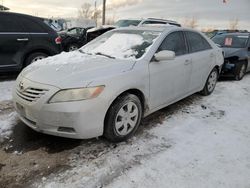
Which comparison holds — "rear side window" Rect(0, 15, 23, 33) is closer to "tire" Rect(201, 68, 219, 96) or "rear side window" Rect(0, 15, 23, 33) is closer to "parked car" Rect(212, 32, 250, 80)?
"tire" Rect(201, 68, 219, 96)

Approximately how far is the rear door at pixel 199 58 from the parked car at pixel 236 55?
7.20 ft

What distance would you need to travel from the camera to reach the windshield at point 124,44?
4.11 m

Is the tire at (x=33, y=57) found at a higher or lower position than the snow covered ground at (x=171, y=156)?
higher

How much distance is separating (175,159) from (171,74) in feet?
5.03

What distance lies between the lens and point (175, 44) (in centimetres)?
466

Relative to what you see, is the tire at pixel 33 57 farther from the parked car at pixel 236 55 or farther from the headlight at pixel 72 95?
the parked car at pixel 236 55

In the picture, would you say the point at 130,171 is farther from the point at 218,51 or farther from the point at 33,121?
the point at 218,51

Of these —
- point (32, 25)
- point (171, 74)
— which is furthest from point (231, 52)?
point (32, 25)

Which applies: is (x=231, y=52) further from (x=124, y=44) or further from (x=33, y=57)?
(x=33, y=57)

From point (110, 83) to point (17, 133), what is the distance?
163 centimetres

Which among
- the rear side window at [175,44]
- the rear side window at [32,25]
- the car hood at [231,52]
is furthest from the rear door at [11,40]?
the car hood at [231,52]

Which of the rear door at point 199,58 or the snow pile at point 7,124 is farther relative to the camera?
the rear door at point 199,58

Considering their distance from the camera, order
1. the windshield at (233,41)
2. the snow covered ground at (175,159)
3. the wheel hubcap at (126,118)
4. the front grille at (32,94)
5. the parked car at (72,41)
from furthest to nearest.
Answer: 1. the parked car at (72,41)
2. the windshield at (233,41)
3. the wheel hubcap at (126,118)
4. the front grille at (32,94)
5. the snow covered ground at (175,159)

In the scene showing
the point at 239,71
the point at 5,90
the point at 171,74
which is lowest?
the point at 5,90
